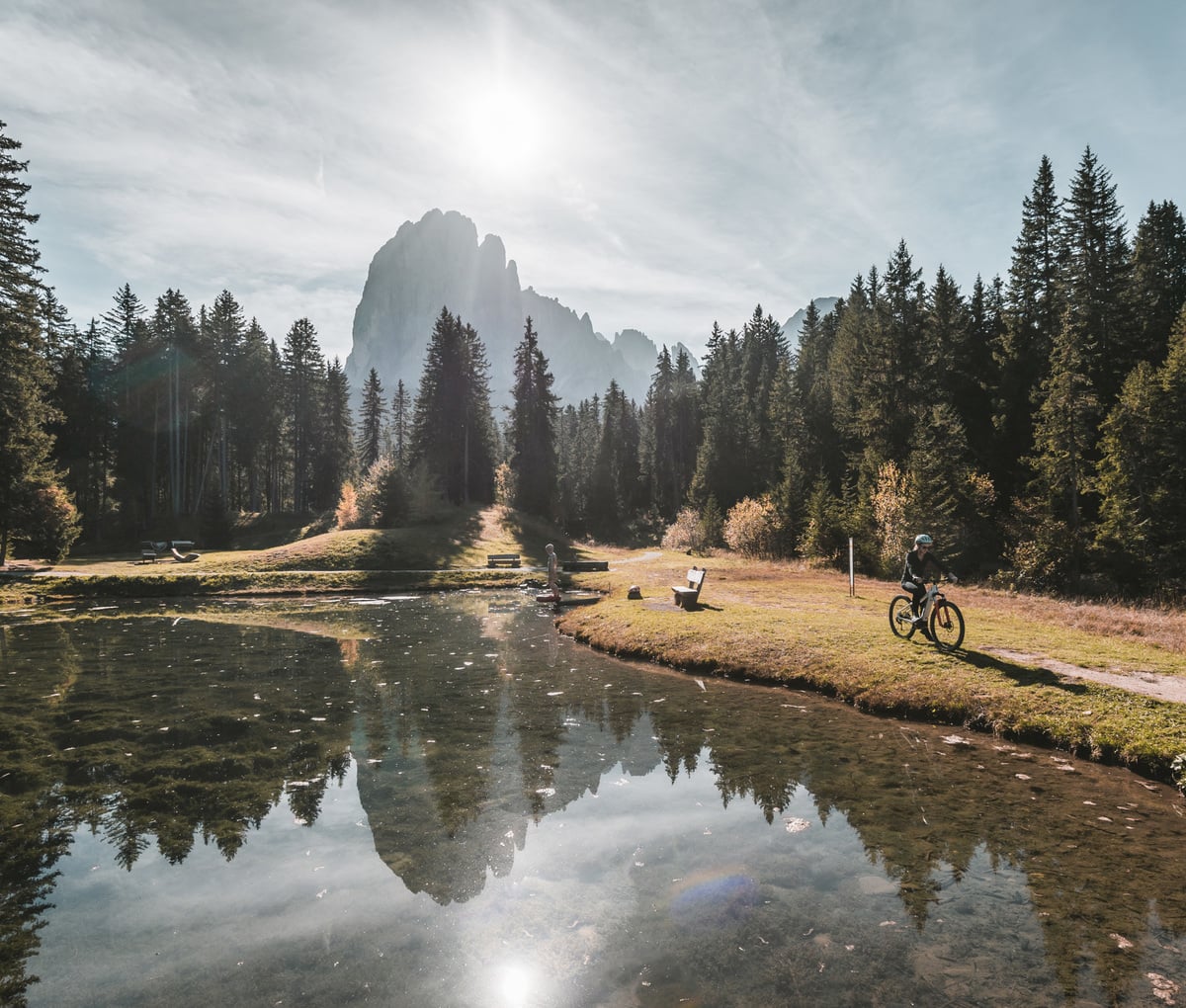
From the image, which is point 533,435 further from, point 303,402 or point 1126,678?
point 1126,678

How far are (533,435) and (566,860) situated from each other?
70037 mm

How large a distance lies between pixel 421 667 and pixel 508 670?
8.35 ft

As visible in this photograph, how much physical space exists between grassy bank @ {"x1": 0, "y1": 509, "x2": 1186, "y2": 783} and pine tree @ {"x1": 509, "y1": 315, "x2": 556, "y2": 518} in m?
33.1

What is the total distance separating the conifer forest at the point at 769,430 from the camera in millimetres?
37656

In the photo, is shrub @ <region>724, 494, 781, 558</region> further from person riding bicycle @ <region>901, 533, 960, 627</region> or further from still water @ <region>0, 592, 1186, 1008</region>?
still water @ <region>0, 592, 1186, 1008</region>

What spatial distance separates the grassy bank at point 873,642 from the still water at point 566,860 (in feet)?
2.88

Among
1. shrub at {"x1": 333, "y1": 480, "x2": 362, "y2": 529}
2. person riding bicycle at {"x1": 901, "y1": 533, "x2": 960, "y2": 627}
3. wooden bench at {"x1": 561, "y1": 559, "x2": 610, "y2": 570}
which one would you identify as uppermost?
shrub at {"x1": 333, "y1": 480, "x2": 362, "y2": 529}

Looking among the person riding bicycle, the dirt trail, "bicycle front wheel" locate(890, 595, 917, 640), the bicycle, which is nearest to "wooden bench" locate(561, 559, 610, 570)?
"bicycle front wheel" locate(890, 595, 917, 640)

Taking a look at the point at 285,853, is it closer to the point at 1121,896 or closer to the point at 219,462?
the point at 1121,896

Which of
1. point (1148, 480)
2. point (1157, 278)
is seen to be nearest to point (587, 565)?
point (1148, 480)

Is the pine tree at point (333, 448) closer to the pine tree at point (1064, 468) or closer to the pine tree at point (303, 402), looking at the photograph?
the pine tree at point (303, 402)

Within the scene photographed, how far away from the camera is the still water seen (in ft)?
16.6

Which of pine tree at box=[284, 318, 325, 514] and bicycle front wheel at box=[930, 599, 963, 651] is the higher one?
pine tree at box=[284, 318, 325, 514]

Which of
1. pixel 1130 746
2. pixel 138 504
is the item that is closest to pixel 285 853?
pixel 1130 746
